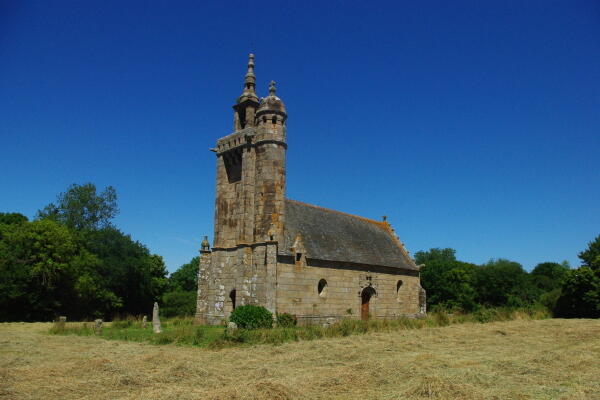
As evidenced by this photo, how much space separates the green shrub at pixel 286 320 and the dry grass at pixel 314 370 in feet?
18.3

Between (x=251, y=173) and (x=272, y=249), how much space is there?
5096 millimetres

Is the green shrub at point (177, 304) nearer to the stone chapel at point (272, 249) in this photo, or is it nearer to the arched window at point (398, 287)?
the stone chapel at point (272, 249)

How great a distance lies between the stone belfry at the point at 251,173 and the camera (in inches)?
932

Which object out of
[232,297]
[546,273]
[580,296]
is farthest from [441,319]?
[546,273]

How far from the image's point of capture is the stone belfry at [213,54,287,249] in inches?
932

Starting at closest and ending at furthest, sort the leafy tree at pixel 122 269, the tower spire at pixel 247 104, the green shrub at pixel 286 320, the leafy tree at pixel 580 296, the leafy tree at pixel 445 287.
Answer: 1. the green shrub at pixel 286 320
2. the tower spire at pixel 247 104
3. the leafy tree at pixel 580 296
4. the leafy tree at pixel 122 269
5. the leafy tree at pixel 445 287

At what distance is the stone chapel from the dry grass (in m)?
7.51

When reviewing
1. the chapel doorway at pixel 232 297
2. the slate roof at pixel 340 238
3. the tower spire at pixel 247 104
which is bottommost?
the chapel doorway at pixel 232 297

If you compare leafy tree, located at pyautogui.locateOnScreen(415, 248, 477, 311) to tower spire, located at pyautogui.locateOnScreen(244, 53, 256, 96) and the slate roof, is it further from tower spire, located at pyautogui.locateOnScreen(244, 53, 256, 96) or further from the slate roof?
tower spire, located at pyautogui.locateOnScreen(244, 53, 256, 96)

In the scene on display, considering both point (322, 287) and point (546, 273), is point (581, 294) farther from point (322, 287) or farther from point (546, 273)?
point (546, 273)

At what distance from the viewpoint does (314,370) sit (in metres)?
10.2

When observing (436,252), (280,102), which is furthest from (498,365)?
(436,252)

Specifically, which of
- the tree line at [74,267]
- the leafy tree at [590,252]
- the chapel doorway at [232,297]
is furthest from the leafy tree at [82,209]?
the leafy tree at [590,252]

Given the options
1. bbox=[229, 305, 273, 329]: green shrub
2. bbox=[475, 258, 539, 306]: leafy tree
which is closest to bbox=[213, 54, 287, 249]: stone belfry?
bbox=[229, 305, 273, 329]: green shrub
